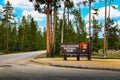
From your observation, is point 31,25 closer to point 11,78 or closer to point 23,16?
point 23,16

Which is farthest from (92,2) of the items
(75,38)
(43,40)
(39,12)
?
(43,40)

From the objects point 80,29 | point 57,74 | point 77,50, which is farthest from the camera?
point 80,29

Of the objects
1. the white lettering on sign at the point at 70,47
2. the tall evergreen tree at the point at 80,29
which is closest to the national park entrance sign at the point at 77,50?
the white lettering on sign at the point at 70,47

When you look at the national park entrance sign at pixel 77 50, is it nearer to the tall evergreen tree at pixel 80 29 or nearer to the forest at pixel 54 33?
the forest at pixel 54 33

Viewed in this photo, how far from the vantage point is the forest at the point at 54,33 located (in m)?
42.8

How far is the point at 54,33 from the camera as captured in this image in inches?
1793

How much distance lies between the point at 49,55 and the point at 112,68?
21052 millimetres

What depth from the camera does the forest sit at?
42841mm

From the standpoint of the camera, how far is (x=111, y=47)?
9381 centimetres

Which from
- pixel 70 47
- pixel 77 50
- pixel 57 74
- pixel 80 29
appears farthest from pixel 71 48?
pixel 80 29

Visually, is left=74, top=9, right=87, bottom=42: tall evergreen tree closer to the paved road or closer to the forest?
the forest

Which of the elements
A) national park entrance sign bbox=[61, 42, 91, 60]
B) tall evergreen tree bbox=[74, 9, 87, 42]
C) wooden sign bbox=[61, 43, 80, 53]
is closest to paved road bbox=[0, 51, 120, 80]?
national park entrance sign bbox=[61, 42, 91, 60]

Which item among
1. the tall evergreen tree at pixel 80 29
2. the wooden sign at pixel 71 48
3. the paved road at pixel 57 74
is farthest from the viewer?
the tall evergreen tree at pixel 80 29

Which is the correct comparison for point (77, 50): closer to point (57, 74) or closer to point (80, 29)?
point (57, 74)
